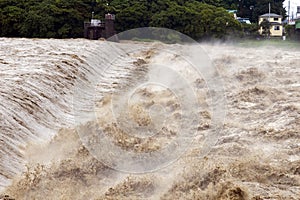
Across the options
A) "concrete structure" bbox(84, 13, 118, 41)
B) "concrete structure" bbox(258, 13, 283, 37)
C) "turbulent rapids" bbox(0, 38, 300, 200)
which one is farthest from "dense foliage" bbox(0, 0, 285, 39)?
"turbulent rapids" bbox(0, 38, 300, 200)

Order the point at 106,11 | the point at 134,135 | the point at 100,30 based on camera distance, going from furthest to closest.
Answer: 1. the point at 106,11
2. the point at 100,30
3. the point at 134,135

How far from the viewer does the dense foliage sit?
23.7 m

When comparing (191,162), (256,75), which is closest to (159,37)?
(256,75)

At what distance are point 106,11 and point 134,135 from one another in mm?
17843


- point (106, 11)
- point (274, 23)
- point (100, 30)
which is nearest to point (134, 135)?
point (100, 30)

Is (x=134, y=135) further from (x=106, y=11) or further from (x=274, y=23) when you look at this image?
(x=274, y=23)

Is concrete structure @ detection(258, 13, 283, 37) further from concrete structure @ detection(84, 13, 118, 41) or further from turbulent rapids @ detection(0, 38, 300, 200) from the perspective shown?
turbulent rapids @ detection(0, 38, 300, 200)

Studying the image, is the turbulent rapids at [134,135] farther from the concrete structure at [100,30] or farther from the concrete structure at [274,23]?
the concrete structure at [274,23]

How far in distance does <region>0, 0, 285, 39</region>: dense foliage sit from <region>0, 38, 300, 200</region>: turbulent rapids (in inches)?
402

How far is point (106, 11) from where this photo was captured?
82.0 feet

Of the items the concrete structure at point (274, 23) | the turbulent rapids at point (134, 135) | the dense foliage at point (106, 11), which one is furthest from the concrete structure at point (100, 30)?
the concrete structure at point (274, 23)

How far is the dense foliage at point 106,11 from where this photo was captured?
23656mm

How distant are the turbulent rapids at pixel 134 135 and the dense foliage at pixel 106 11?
10.2 m

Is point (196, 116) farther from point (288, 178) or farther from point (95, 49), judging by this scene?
point (95, 49)
